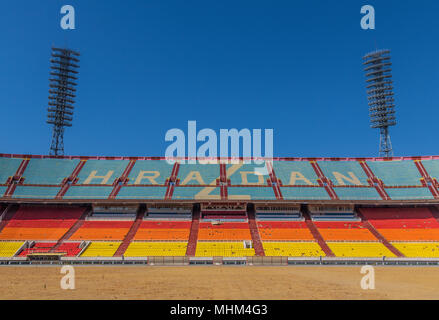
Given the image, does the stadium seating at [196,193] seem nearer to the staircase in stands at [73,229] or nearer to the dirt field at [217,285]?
the staircase in stands at [73,229]

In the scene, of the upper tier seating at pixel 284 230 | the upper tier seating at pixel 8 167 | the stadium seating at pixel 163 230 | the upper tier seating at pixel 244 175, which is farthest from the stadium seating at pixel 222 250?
the upper tier seating at pixel 8 167

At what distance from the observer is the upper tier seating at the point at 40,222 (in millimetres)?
50594

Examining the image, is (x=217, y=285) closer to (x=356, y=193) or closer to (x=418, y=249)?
(x=418, y=249)

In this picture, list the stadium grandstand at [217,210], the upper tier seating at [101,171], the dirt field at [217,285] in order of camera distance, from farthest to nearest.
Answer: the upper tier seating at [101,171], the stadium grandstand at [217,210], the dirt field at [217,285]

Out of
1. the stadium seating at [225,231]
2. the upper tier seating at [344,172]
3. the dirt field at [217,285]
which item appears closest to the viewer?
the dirt field at [217,285]

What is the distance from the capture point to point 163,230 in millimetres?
53312

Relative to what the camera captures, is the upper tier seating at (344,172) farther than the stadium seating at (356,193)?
Yes

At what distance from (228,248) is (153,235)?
12.2m

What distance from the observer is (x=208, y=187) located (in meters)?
61.3

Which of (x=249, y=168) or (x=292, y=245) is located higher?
(x=249, y=168)

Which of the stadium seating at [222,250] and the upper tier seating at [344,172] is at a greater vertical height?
the upper tier seating at [344,172]

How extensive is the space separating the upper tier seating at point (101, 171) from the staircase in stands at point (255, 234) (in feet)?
87.4
